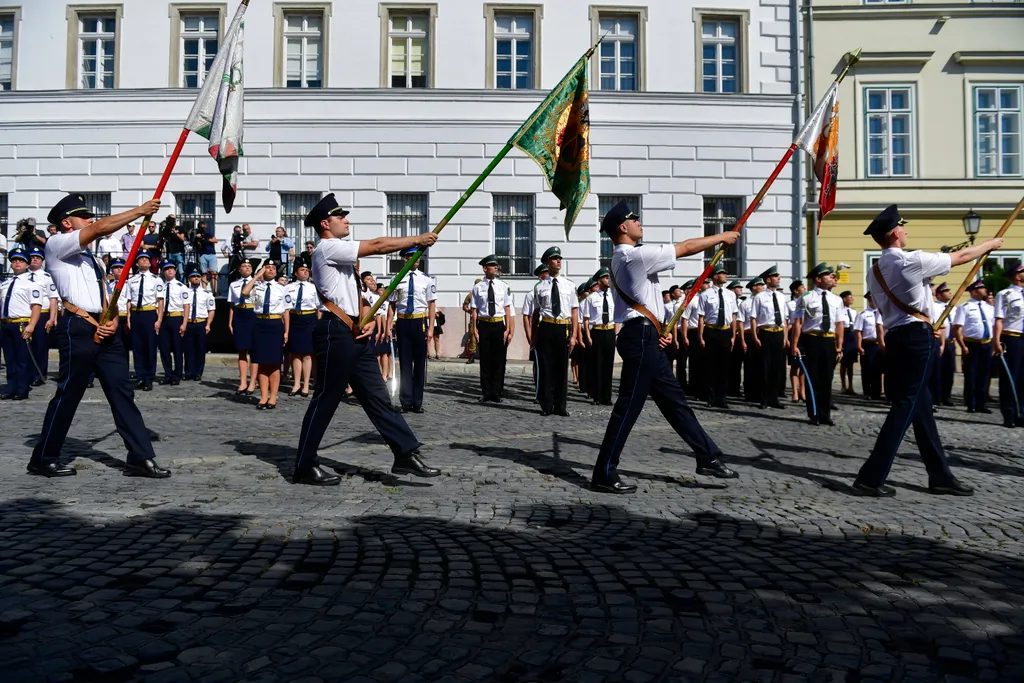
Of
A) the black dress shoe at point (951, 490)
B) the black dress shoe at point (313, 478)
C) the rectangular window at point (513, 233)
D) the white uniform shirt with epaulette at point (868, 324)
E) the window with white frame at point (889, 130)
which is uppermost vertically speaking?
the window with white frame at point (889, 130)

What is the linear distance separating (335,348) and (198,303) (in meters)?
10.1

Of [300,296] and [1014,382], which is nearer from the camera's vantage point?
[1014,382]

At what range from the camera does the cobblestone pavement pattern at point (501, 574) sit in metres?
3.34

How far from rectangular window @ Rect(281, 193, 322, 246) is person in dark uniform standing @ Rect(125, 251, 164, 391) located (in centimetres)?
831

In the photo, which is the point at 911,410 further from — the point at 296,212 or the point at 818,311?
the point at 296,212

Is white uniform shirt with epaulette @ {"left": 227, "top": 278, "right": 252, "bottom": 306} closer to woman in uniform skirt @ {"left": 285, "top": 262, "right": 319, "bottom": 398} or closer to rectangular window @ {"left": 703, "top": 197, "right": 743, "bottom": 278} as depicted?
woman in uniform skirt @ {"left": 285, "top": 262, "right": 319, "bottom": 398}

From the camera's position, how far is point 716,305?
13.6 meters

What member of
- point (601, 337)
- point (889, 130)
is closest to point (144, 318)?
point (601, 337)

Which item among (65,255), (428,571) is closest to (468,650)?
(428,571)

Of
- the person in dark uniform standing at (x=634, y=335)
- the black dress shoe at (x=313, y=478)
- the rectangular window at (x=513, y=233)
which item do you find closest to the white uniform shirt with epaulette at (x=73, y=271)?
the black dress shoe at (x=313, y=478)

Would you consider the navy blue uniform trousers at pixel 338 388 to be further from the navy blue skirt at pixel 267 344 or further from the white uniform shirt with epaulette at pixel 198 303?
the white uniform shirt with epaulette at pixel 198 303

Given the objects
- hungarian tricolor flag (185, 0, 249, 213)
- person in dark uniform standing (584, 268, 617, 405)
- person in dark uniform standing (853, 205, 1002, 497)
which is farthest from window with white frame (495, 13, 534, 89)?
person in dark uniform standing (853, 205, 1002, 497)

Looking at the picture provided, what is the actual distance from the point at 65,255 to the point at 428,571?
3968 millimetres

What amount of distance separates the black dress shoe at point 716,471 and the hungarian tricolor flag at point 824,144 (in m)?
3.08
